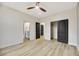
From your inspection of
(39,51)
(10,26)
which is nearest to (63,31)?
(39,51)

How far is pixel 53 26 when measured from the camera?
8.06m

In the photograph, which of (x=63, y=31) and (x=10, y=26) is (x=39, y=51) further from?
(x=63, y=31)

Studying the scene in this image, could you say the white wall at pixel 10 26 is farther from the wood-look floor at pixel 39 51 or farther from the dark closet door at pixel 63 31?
the dark closet door at pixel 63 31

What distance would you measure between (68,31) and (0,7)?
4.56 metres

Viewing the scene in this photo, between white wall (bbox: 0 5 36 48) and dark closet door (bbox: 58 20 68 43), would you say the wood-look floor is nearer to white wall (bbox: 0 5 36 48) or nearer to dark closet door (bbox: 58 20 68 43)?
white wall (bbox: 0 5 36 48)

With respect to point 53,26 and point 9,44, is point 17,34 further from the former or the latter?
point 53,26

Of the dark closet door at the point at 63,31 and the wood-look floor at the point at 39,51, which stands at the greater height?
the dark closet door at the point at 63,31

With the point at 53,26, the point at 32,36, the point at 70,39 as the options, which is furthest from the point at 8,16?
the point at 53,26

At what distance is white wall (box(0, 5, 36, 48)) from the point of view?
419 centimetres

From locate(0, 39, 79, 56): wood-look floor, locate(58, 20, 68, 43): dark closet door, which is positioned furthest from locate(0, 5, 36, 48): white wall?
locate(58, 20, 68, 43): dark closet door

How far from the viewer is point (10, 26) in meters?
4.64

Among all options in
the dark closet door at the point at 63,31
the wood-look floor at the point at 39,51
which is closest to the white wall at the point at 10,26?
the wood-look floor at the point at 39,51

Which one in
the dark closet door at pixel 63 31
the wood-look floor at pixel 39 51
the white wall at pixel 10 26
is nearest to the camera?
the wood-look floor at pixel 39 51

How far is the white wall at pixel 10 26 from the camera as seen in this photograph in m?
4.19
